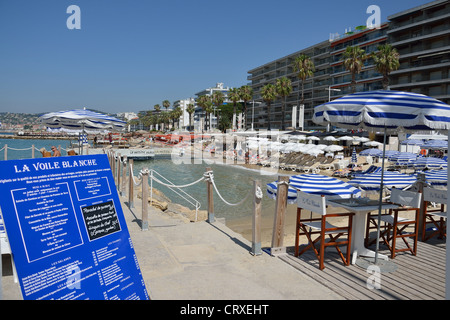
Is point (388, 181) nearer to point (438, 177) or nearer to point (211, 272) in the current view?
point (438, 177)

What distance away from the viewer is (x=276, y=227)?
542 centimetres

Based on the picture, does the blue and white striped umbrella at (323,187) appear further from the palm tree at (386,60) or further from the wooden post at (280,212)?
the palm tree at (386,60)

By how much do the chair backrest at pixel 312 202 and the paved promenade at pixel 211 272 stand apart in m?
1.00

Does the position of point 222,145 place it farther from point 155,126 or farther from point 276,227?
point 155,126

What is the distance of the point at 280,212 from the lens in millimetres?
5344

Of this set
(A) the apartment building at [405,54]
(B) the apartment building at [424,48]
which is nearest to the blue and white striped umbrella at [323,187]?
(A) the apartment building at [405,54]

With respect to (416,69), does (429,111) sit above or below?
below

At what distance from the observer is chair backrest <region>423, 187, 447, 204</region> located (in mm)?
5511

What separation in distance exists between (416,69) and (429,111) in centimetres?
4568

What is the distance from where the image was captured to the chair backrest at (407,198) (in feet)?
17.1

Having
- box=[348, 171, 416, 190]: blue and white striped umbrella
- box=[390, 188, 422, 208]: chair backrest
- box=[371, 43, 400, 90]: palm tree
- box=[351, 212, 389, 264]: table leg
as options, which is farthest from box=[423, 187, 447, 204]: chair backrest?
box=[371, 43, 400, 90]: palm tree

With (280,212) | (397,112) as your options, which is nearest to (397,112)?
(397,112)
